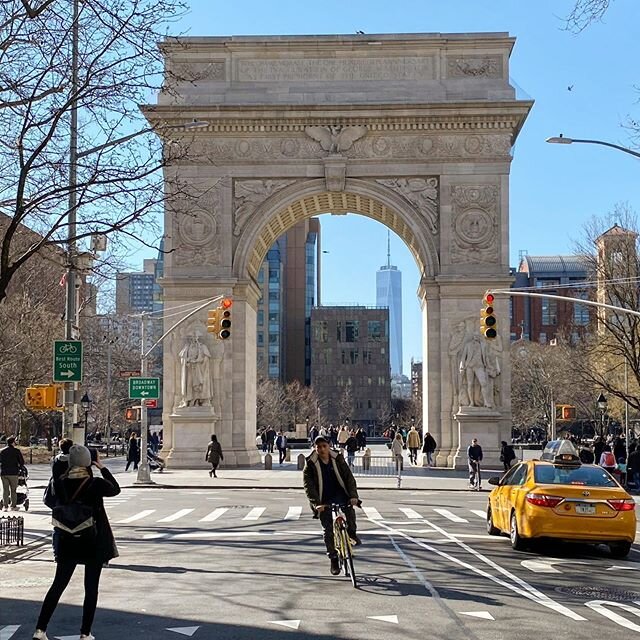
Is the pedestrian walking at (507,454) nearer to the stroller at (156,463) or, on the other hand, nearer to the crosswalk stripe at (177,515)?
the stroller at (156,463)

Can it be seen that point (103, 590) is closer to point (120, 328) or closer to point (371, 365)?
point (120, 328)

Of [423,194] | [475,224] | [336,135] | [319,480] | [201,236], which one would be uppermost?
[336,135]

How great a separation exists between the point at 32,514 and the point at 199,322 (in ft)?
62.9

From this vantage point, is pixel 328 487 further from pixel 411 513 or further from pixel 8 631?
pixel 411 513

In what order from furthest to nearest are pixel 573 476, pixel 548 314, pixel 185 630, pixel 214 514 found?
pixel 548 314 < pixel 214 514 < pixel 573 476 < pixel 185 630

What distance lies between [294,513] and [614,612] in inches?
546

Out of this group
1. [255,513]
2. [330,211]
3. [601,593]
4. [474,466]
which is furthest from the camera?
[330,211]

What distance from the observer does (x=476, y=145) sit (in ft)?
144

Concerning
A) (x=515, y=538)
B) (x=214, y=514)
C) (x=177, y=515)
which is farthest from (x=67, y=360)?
(x=515, y=538)

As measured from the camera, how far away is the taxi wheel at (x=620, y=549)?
16.8 metres

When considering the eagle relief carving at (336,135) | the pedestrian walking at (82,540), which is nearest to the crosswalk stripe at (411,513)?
the pedestrian walking at (82,540)

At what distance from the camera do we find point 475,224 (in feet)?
143

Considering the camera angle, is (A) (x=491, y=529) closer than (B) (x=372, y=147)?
Yes

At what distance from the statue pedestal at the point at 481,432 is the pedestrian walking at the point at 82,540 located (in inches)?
1276
